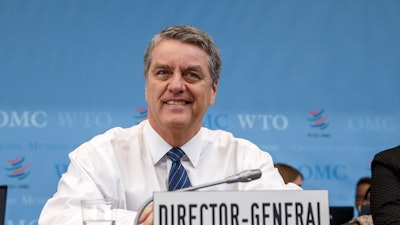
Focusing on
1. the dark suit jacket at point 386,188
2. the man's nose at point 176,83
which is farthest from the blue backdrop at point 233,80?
the man's nose at point 176,83

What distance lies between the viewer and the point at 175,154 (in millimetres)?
2336

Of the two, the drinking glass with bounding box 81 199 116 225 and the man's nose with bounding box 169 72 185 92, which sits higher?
the man's nose with bounding box 169 72 185 92

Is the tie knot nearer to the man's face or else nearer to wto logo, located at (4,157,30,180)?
the man's face

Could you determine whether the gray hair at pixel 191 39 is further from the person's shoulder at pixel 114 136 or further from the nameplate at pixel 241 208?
the nameplate at pixel 241 208

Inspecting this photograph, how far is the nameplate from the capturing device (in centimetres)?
159

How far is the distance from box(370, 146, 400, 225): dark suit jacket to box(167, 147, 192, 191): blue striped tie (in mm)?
703

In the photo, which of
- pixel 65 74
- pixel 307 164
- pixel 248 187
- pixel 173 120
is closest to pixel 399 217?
pixel 248 187

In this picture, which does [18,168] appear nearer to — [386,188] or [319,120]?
[319,120]

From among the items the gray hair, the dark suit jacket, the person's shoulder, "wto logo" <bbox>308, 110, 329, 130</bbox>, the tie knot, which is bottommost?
the dark suit jacket

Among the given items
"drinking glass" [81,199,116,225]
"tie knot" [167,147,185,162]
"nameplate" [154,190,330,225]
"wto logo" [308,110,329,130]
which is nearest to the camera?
"nameplate" [154,190,330,225]

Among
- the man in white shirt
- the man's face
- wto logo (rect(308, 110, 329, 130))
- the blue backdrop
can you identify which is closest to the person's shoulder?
the man in white shirt

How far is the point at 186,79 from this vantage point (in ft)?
7.37

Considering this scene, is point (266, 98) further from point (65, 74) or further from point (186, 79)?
point (186, 79)

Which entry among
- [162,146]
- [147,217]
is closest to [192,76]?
[162,146]
